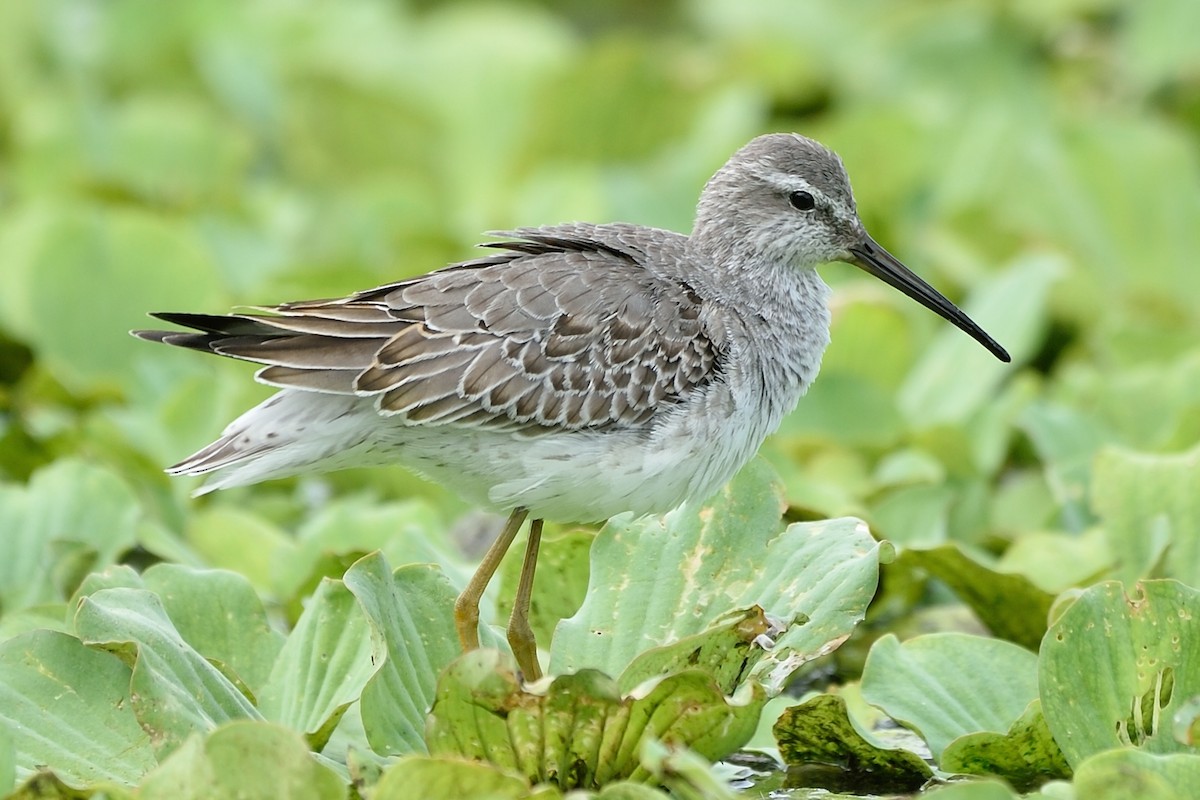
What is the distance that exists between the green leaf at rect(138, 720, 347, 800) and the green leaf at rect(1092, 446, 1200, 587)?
2.44 meters

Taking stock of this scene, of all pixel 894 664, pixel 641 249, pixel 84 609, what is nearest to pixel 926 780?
pixel 894 664

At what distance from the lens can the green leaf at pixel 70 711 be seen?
3461 mm

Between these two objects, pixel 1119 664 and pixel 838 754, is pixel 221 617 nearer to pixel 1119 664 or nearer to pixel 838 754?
pixel 838 754

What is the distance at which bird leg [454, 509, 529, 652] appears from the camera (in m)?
3.98

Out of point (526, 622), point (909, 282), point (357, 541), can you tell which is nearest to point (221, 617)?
point (526, 622)

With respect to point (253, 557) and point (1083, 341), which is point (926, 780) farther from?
point (1083, 341)

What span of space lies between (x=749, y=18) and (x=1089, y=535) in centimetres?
569

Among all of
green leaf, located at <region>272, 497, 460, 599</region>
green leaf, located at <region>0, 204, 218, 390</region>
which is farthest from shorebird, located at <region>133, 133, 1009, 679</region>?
green leaf, located at <region>0, 204, 218, 390</region>

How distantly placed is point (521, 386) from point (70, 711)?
128 centimetres

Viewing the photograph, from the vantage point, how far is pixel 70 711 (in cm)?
352

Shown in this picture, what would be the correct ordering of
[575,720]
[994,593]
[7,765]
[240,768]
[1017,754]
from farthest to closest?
[994,593], [1017,754], [575,720], [7,765], [240,768]

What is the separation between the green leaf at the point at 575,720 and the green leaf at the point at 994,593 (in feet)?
3.59

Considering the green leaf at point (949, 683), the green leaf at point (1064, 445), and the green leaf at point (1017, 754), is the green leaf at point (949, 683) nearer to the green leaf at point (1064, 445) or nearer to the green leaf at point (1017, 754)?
the green leaf at point (1017, 754)

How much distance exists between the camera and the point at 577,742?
11.2 ft
